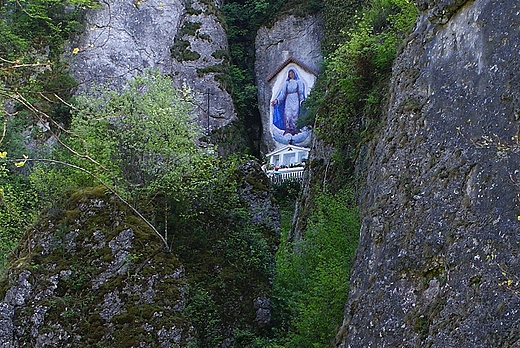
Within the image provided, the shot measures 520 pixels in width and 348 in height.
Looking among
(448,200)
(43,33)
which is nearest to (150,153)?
(448,200)

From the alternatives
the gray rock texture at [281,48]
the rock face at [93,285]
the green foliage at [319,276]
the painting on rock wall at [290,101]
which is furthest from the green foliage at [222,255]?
the gray rock texture at [281,48]

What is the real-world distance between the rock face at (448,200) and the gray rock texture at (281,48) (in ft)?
67.1

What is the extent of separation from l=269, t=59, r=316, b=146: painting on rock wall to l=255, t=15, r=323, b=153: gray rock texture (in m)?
0.52

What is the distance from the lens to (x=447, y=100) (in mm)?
6449

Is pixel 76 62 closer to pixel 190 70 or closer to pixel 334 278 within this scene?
pixel 190 70

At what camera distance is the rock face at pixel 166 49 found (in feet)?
89.2

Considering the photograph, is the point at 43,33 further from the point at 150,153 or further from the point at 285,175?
the point at 150,153

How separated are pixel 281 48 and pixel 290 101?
350cm

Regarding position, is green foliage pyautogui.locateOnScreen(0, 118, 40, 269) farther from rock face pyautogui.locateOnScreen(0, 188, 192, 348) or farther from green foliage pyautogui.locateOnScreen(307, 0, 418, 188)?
green foliage pyautogui.locateOnScreen(307, 0, 418, 188)

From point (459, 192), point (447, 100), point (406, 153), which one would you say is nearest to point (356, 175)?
point (406, 153)

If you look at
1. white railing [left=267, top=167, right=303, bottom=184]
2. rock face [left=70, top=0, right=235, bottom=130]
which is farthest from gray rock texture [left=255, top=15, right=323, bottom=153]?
white railing [left=267, top=167, right=303, bottom=184]

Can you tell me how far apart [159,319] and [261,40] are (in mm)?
22844

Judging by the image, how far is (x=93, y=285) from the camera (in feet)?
32.2

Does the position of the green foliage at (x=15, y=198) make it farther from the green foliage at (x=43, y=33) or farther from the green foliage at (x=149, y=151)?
the green foliage at (x=43, y=33)
